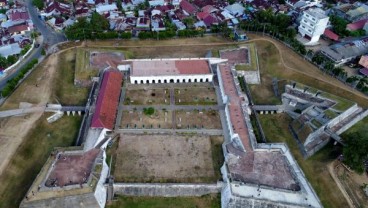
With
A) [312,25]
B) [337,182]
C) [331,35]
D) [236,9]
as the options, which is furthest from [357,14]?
[337,182]

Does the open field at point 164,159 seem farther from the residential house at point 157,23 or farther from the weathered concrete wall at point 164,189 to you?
the residential house at point 157,23

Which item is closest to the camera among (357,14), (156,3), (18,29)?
(18,29)

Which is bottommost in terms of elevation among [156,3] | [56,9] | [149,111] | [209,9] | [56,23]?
[149,111]

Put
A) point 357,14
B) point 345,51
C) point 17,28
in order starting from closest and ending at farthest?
point 345,51
point 17,28
point 357,14

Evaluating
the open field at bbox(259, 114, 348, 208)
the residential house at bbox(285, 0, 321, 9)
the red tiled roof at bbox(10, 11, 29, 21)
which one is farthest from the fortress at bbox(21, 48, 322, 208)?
the residential house at bbox(285, 0, 321, 9)

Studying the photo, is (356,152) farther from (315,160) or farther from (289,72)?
(289,72)

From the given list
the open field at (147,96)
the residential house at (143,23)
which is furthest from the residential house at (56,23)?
the open field at (147,96)
